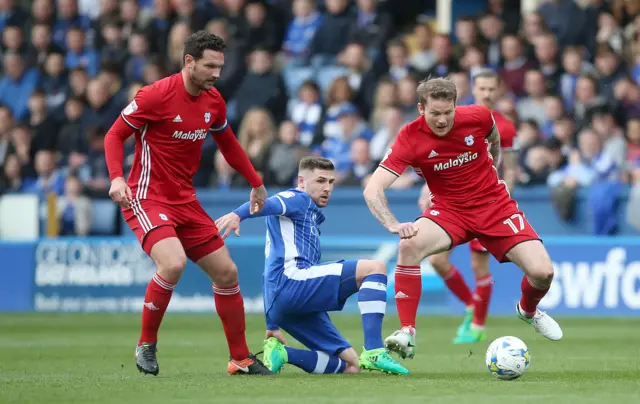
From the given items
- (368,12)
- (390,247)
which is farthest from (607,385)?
(368,12)

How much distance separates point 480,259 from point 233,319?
3.63 metres

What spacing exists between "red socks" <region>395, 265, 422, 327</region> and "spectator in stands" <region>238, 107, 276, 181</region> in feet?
25.7

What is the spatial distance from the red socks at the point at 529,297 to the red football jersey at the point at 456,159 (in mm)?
682

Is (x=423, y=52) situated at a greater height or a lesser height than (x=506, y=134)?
greater

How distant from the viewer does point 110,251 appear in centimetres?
1557

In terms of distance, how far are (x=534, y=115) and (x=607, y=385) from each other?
30.3ft

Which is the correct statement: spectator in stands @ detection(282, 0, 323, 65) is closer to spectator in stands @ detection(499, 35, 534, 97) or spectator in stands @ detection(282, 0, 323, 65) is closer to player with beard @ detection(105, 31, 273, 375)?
spectator in stands @ detection(499, 35, 534, 97)

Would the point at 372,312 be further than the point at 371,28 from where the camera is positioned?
No

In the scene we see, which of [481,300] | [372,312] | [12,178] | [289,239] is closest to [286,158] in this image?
[12,178]

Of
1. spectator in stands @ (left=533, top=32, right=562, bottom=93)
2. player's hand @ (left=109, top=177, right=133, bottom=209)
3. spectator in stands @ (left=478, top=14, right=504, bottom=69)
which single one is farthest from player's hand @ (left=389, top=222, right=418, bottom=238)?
spectator in stands @ (left=478, top=14, right=504, bottom=69)

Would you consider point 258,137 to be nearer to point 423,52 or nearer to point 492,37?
point 423,52

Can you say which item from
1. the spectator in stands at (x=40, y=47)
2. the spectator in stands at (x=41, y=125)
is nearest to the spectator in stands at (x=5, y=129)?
the spectator in stands at (x=41, y=125)

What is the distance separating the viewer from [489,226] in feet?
28.0

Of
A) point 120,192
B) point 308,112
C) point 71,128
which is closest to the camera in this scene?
point 120,192
